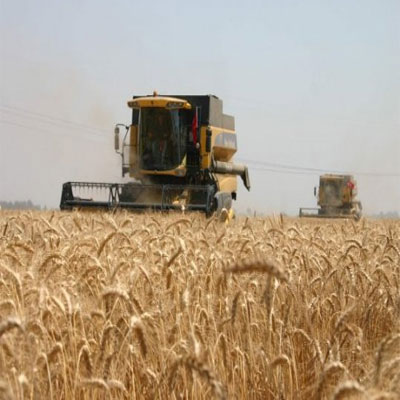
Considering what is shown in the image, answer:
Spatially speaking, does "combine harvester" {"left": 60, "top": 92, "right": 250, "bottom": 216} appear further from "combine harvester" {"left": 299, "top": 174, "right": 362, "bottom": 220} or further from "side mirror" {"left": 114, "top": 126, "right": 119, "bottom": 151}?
"combine harvester" {"left": 299, "top": 174, "right": 362, "bottom": 220}

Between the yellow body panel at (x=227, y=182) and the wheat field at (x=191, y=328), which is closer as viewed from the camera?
the wheat field at (x=191, y=328)

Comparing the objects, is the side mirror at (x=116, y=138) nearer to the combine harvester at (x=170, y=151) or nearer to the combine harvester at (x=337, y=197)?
the combine harvester at (x=170, y=151)

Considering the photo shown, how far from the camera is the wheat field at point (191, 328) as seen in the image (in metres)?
2.32

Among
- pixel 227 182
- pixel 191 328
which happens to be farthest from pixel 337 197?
pixel 191 328

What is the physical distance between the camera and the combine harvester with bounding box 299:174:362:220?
36469 millimetres

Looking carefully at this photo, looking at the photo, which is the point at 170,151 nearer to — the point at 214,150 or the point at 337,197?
the point at 214,150

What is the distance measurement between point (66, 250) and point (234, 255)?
1.07 meters

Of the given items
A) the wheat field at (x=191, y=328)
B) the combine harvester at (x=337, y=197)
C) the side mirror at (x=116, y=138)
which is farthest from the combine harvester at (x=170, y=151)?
the combine harvester at (x=337, y=197)

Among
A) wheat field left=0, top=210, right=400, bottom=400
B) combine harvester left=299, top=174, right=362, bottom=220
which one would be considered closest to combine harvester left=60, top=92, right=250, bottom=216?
wheat field left=0, top=210, right=400, bottom=400

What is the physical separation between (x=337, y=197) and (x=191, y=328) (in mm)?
34241

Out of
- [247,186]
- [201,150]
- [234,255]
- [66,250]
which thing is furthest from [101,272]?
[247,186]

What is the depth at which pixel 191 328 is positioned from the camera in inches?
117

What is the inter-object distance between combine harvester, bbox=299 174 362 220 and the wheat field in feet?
101

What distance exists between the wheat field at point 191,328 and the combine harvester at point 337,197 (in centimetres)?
3083
